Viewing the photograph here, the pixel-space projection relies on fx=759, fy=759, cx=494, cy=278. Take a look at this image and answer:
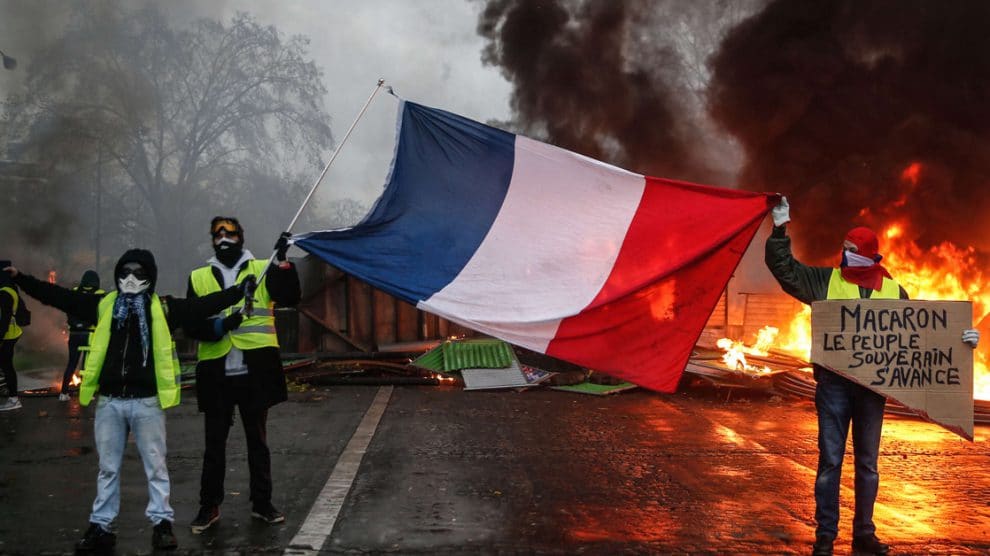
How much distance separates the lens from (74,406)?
9.98m

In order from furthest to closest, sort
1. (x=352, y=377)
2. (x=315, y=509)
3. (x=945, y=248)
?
1. (x=945, y=248)
2. (x=352, y=377)
3. (x=315, y=509)

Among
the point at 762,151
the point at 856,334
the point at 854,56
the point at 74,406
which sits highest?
the point at 854,56

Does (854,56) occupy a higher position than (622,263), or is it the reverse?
(854,56)

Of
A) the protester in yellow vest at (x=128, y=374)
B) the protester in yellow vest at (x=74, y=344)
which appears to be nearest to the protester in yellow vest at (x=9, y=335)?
the protester in yellow vest at (x=74, y=344)

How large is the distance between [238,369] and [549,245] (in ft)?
7.10

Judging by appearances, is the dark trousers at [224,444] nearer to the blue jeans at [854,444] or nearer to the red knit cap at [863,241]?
the blue jeans at [854,444]

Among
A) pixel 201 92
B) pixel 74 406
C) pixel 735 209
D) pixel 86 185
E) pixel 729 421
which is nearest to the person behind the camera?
pixel 735 209

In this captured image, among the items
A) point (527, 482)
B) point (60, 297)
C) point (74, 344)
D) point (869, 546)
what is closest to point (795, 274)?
point (869, 546)

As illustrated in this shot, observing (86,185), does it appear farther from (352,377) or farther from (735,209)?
(735,209)

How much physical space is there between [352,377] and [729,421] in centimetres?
592

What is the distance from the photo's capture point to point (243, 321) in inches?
189

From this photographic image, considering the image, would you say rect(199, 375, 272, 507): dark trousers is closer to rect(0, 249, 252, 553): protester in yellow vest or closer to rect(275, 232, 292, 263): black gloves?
rect(0, 249, 252, 553): protester in yellow vest

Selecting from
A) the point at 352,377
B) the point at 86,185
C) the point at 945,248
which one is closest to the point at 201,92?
the point at 86,185

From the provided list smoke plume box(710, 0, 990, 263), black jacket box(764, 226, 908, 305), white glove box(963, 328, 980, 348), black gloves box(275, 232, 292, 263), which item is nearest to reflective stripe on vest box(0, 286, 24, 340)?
black gloves box(275, 232, 292, 263)
